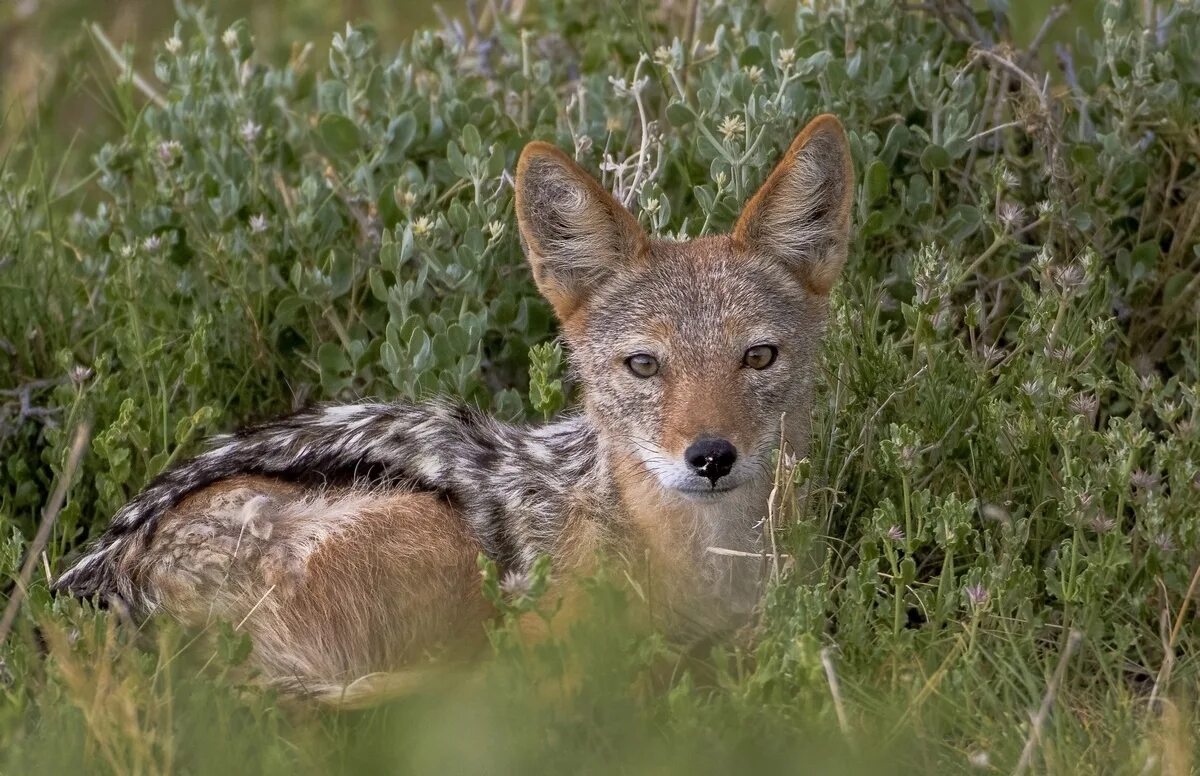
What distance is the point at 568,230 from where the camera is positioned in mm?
4918

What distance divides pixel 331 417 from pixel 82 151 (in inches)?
132

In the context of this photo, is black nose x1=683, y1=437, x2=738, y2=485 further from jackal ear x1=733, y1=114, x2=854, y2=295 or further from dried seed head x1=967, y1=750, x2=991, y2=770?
dried seed head x1=967, y1=750, x2=991, y2=770

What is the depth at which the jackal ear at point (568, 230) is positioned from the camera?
4746mm

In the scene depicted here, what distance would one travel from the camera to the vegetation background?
366 cm

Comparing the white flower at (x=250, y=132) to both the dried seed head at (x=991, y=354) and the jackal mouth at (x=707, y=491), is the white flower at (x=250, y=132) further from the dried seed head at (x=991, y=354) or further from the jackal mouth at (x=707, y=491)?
the dried seed head at (x=991, y=354)

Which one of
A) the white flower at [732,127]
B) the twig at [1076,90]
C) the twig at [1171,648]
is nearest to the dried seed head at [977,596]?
the twig at [1171,648]

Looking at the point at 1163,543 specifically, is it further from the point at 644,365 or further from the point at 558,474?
the point at 558,474

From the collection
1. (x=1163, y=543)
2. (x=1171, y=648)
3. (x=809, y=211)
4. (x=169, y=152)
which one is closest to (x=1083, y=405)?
(x=1163, y=543)

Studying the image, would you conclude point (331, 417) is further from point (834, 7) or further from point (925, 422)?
point (834, 7)

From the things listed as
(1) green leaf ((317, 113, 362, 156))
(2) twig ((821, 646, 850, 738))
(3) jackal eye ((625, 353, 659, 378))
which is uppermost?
(1) green leaf ((317, 113, 362, 156))

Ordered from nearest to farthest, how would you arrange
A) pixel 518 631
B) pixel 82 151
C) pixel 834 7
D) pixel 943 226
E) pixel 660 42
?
pixel 518 631 → pixel 943 226 → pixel 834 7 → pixel 660 42 → pixel 82 151

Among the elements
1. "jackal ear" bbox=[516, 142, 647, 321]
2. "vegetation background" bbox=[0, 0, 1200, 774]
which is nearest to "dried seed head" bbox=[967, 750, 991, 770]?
"vegetation background" bbox=[0, 0, 1200, 774]

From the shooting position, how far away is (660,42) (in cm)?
684

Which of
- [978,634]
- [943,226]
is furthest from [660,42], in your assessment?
[978,634]
